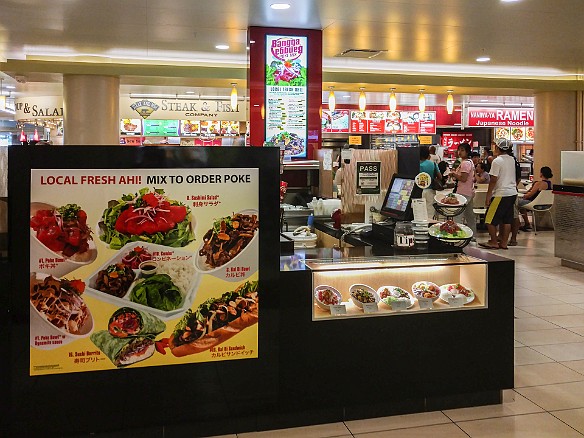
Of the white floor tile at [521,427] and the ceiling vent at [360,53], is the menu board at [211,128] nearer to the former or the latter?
the ceiling vent at [360,53]

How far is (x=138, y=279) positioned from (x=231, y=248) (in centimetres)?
50

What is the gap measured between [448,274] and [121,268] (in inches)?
80.1

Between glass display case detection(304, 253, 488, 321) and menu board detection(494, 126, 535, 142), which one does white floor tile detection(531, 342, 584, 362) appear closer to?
glass display case detection(304, 253, 488, 321)

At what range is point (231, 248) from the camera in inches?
133

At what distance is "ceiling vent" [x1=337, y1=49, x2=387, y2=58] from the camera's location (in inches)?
348

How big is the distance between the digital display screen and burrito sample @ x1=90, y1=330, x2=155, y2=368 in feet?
6.59

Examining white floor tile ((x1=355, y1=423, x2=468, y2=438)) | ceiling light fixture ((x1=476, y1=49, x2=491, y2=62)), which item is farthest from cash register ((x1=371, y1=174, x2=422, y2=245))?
ceiling light fixture ((x1=476, y1=49, x2=491, y2=62))

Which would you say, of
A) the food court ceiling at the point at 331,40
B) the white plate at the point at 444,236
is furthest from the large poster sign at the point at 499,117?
the white plate at the point at 444,236

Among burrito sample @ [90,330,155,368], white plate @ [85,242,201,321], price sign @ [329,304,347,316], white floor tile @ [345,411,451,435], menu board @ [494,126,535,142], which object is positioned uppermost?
menu board @ [494,126,535,142]

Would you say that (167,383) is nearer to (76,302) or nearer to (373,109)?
(76,302)

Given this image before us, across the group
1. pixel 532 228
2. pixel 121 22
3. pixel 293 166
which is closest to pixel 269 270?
pixel 293 166

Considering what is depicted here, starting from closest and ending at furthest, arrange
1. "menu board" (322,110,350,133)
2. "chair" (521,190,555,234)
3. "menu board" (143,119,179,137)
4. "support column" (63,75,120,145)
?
"support column" (63,75,120,145)
"chair" (521,190,555,234)
"menu board" (143,119,179,137)
"menu board" (322,110,350,133)

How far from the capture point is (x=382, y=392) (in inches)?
147

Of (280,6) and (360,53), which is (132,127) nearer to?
(360,53)
